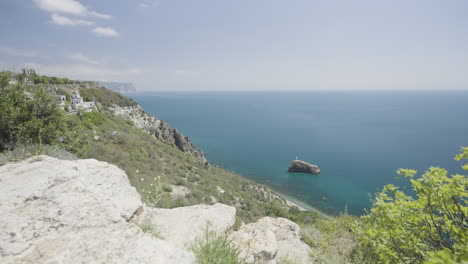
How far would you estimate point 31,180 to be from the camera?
437cm

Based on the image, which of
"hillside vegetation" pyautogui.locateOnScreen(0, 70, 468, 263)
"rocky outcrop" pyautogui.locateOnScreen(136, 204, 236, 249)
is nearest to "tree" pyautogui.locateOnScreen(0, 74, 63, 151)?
"hillside vegetation" pyautogui.locateOnScreen(0, 70, 468, 263)

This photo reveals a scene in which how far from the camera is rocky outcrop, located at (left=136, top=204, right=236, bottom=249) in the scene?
4297mm

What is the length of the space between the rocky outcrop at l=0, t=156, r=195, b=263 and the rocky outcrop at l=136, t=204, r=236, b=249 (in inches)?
24.1

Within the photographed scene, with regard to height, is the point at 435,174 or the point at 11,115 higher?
the point at 11,115

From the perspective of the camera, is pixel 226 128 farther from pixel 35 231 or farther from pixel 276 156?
pixel 35 231

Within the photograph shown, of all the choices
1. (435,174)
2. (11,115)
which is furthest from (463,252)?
(11,115)

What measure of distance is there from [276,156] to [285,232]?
64.6 meters

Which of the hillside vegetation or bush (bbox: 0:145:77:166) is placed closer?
the hillside vegetation

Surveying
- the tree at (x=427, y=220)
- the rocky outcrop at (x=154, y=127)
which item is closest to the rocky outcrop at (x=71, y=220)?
the tree at (x=427, y=220)

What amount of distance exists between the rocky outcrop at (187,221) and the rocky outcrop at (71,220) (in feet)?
2.01

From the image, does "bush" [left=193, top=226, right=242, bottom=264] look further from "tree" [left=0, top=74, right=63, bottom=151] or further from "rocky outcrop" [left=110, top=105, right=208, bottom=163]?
"rocky outcrop" [left=110, top=105, right=208, bottom=163]

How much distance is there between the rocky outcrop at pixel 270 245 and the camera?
4621 mm

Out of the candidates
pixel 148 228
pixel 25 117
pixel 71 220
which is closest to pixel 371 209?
pixel 148 228

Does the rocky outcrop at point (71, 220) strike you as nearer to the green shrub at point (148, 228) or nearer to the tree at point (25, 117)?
the green shrub at point (148, 228)
